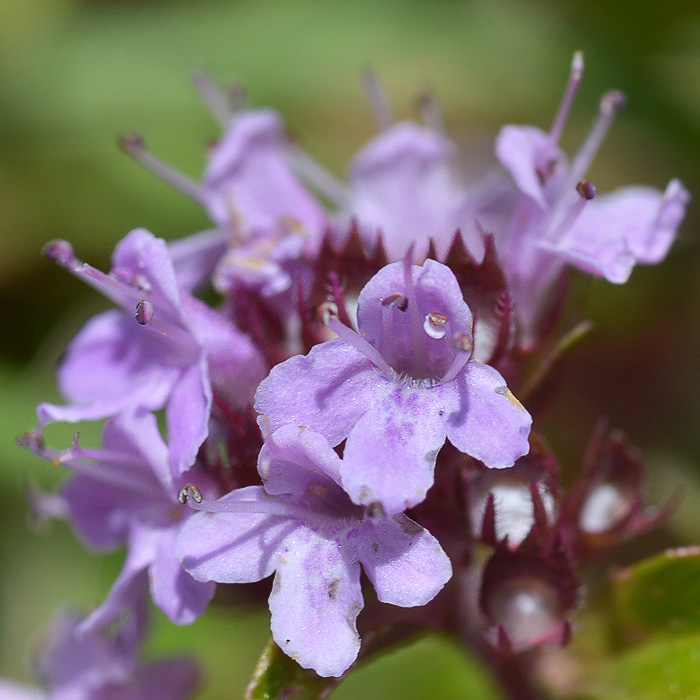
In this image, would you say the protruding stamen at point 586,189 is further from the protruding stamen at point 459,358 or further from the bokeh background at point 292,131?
the bokeh background at point 292,131

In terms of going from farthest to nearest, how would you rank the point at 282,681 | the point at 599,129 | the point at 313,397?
the point at 599,129
the point at 282,681
the point at 313,397

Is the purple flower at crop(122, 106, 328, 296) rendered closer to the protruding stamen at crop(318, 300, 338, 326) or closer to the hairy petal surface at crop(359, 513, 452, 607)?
the protruding stamen at crop(318, 300, 338, 326)

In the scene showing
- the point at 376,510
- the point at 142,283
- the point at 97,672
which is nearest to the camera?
the point at 376,510

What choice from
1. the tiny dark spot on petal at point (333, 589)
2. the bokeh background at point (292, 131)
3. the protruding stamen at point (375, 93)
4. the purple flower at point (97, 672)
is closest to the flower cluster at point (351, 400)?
the tiny dark spot on petal at point (333, 589)

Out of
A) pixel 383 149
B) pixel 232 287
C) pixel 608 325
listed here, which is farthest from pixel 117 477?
pixel 608 325

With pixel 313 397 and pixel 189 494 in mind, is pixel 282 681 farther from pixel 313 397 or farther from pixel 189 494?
pixel 313 397

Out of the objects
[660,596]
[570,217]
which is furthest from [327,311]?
[660,596]

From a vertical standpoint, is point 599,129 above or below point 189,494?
above
